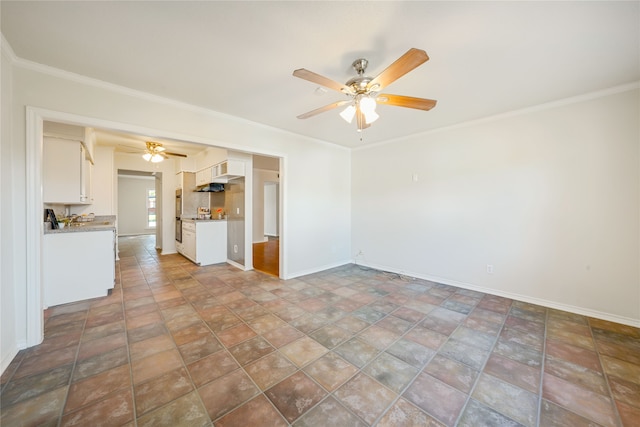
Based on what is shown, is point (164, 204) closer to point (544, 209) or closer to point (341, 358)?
point (341, 358)

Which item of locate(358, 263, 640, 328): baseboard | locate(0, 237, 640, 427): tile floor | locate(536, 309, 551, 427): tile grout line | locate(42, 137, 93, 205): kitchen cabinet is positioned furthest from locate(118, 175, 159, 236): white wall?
locate(536, 309, 551, 427): tile grout line

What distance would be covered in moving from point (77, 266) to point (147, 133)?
85.4 inches

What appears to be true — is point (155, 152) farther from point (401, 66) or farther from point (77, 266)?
point (401, 66)

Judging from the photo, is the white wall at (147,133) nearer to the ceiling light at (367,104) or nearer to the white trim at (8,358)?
the white trim at (8,358)

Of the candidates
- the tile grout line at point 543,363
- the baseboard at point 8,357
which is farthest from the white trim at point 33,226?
A: the tile grout line at point 543,363

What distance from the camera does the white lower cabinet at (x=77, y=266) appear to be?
3.03 m

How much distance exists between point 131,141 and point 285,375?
17.7ft

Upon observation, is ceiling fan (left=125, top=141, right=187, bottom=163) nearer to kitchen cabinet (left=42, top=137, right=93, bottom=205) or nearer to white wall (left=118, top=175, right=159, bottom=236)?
kitchen cabinet (left=42, top=137, right=93, bottom=205)

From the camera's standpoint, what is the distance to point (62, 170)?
10.6 ft

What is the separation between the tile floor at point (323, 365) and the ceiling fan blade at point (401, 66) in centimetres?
228

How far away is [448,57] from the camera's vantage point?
2018 millimetres

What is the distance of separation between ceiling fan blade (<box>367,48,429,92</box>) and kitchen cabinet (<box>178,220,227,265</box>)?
4.52 meters

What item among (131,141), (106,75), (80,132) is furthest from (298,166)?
(131,141)

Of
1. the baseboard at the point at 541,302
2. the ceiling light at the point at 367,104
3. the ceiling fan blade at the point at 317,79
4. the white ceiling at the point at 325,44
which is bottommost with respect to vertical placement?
the baseboard at the point at 541,302
